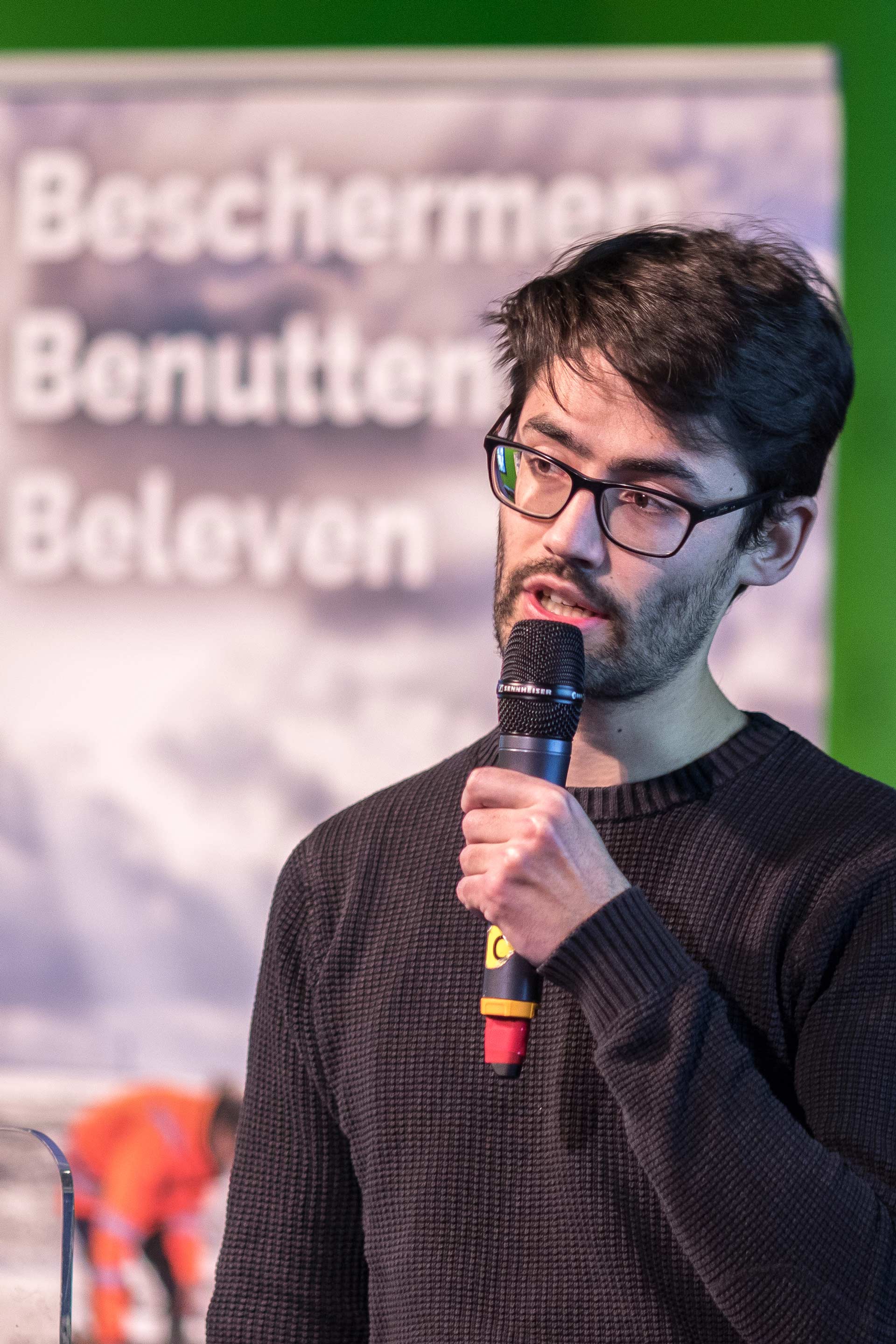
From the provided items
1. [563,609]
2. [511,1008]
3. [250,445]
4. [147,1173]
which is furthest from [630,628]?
[147,1173]

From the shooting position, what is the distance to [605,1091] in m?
1.24

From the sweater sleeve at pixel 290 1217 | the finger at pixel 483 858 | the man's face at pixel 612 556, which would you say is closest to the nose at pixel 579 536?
the man's face at pixel 612 556

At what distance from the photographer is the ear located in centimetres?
145

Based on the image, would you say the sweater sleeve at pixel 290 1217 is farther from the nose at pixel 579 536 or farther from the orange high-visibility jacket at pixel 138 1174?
the orange high-visibility jacket at pixel 138 1174

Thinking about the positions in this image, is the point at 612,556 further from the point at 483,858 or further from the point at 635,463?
the point at 483,858

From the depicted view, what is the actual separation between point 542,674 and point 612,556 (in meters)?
0.18

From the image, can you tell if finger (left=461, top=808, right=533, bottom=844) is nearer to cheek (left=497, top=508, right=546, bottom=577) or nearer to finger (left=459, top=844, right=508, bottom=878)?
finger (left=459, top=844, right=508, bottom=878)

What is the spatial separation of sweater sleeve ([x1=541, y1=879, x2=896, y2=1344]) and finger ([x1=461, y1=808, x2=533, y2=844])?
0.31 ft

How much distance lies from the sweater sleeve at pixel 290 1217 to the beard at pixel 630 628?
16.1 inches

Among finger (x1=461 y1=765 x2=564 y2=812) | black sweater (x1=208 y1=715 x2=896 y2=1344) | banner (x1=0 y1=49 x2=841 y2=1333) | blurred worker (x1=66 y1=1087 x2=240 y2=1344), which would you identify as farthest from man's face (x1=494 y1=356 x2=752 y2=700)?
blurred worker (x1=66 y1=1087 x2=240 y2=1344)

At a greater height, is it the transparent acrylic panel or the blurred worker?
the transparent acrylic panel

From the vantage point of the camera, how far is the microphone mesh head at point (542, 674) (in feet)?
3.76

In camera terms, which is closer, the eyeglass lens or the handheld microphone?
the handheld microphone

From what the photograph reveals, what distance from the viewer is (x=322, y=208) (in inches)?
116
